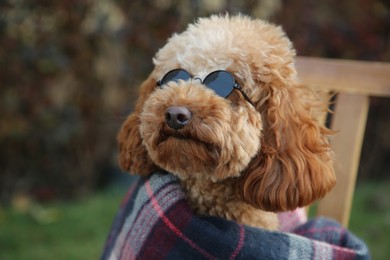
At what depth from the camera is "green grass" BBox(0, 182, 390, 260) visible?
2833 mm

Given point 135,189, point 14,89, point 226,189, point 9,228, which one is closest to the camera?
point 226,189

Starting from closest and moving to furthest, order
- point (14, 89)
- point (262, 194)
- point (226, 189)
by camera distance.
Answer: point (262, 194), point (226, 189), point (14, 89)

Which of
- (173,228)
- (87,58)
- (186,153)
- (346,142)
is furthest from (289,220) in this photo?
(87,58)

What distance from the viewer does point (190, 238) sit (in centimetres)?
138

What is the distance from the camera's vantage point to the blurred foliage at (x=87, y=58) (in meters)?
3.26

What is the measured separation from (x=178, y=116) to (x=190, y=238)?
0.33 m

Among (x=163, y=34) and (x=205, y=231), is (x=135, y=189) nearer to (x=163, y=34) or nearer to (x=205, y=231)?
(x=205, y=231)

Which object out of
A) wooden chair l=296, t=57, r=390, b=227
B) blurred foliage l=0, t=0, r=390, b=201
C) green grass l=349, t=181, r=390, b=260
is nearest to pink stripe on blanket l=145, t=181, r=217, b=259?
wooden chair l=296, t=57, r=390, b=227

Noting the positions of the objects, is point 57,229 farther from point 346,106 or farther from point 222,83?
point 222,83

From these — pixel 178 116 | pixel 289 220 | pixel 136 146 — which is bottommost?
pixel 289 220

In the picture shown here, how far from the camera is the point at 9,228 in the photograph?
120 inches

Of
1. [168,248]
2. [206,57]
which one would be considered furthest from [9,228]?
[206,57]

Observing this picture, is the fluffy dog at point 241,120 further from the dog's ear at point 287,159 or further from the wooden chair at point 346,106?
the wooden chair at point 346,106

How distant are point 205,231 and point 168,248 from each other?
0.11 metres
